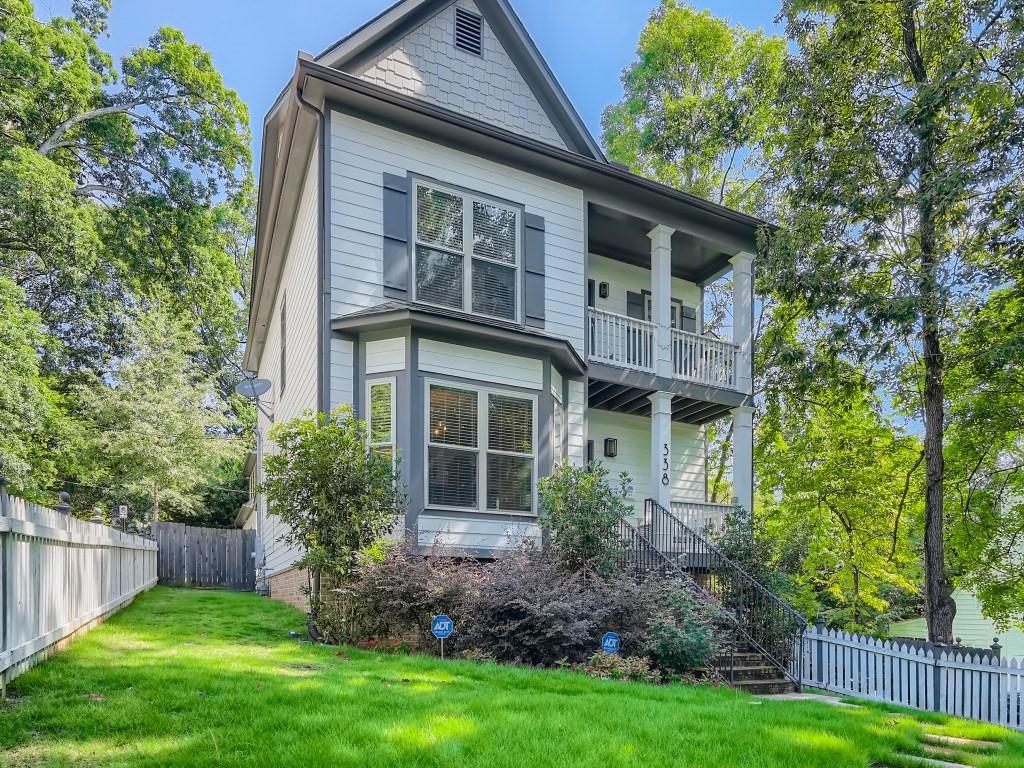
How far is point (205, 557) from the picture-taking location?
1828cm

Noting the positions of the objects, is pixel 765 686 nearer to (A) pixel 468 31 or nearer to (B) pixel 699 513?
(B) pixel 699 513

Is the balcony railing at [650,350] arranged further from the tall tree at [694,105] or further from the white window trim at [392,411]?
the tall tree at [694,105]

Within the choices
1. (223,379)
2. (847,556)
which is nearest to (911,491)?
(847,556)

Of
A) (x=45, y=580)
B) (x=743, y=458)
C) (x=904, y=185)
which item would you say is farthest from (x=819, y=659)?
(x=45, y=580)

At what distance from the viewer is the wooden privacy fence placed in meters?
17.8

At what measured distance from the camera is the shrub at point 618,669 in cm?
741

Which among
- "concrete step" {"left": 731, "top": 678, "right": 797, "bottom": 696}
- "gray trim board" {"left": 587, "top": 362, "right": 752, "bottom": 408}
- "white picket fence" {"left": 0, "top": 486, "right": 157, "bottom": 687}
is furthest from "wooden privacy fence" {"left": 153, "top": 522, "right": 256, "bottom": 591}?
"concrete step" {"left": 731, "top": 678, "right": 797, "bottom": 696}

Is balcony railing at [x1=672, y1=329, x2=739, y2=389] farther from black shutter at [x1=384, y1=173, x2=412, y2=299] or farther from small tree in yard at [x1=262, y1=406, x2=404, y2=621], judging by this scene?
small tree in yard at [x1=262, y1=406, x2=404, y2=621]

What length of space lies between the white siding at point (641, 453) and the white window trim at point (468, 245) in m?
Result: 3.74

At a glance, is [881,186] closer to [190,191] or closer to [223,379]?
[190,191]

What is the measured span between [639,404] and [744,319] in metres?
2.61

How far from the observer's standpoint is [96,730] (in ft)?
13.4

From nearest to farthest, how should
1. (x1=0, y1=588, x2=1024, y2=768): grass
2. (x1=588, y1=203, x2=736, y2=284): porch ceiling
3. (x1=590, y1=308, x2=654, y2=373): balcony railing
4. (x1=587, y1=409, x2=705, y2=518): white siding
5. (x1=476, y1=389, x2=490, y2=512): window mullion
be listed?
(x1=0, y1=588, x2=1024, y2=768): grass < (x1=476, y1=389, x2=490, y2=512): window mullion < (x1=590, y1=308, x2=654, y2=373): balcony railing < (x1=588, y1=203, x2=736, y2=284): porch ceiling < (x1=587, y1=409, x2=705, y2=518): white siding

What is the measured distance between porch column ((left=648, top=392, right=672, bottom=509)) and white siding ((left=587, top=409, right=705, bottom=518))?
1.35 meters
